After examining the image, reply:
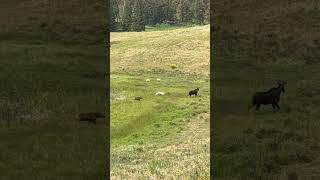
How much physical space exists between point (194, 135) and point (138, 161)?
8.53m

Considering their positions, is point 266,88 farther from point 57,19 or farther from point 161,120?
point 57,19

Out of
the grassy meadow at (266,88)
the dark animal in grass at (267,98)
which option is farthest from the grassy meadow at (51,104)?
the dark animal in grass at (267,98)

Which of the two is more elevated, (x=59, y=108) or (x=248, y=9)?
(x=248, y=9)

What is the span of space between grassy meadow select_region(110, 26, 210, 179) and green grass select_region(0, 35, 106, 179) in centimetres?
145

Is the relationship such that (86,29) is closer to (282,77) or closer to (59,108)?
(282,77)

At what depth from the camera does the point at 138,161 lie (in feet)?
78.0

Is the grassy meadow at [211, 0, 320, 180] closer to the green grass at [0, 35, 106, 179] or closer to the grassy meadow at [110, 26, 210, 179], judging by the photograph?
the grassy meadow at [110, 26, 210, 179]

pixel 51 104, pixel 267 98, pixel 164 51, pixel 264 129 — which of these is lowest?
pixel 264 129

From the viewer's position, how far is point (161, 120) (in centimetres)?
3747

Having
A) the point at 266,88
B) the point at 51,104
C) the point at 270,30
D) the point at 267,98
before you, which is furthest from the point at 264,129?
the point at 270,30

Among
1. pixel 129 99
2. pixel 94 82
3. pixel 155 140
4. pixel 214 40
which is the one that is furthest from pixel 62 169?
pixel 214 40

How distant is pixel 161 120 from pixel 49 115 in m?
8.06

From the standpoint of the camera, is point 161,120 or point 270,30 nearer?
point 161,120

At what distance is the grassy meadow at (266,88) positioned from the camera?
2134 centimetres
